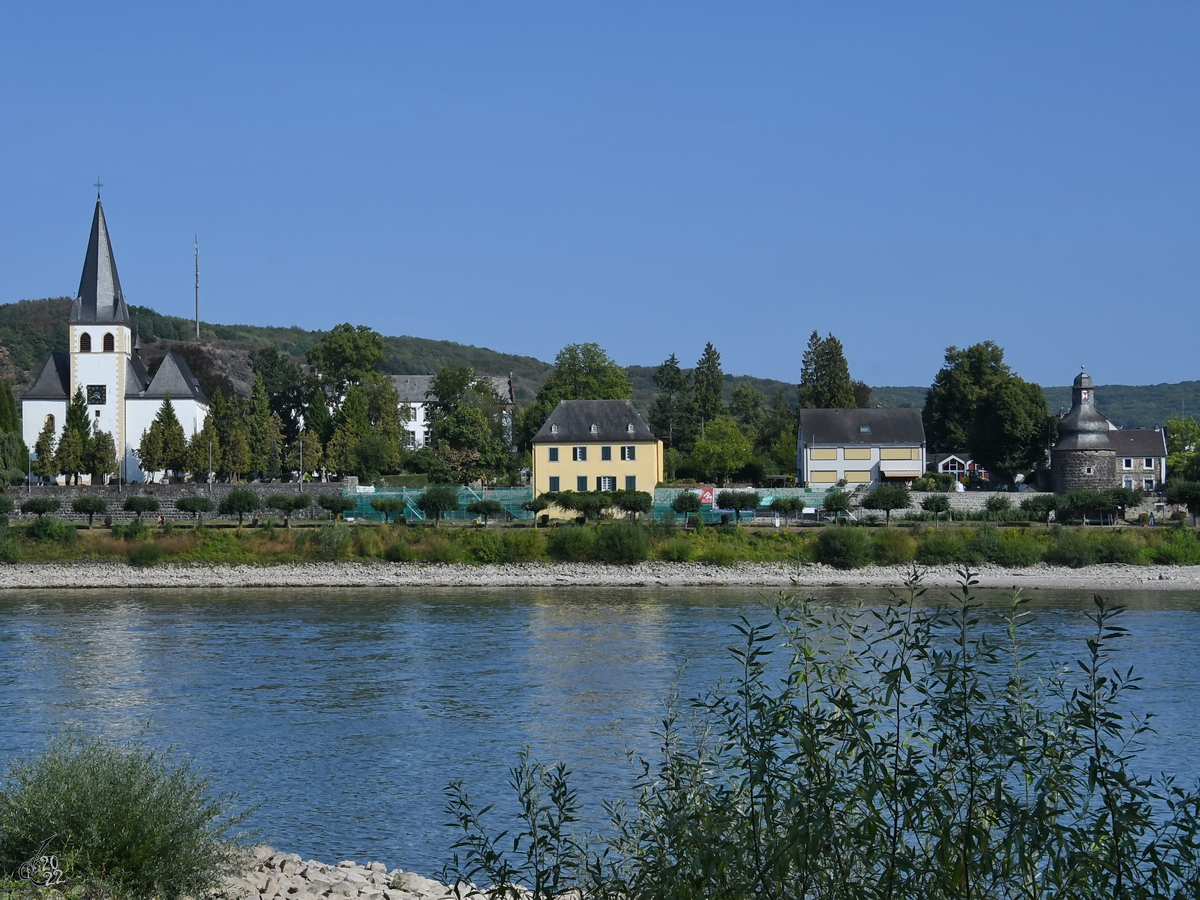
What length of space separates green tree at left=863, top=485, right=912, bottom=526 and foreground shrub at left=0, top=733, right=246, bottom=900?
4672cm

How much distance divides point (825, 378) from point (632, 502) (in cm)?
4663

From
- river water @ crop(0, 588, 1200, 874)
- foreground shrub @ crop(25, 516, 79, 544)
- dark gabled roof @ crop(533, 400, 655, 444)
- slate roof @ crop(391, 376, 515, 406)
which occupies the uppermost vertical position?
slate roof @ crop(391, 376, 515, 406)

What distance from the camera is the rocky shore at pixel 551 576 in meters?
46.5

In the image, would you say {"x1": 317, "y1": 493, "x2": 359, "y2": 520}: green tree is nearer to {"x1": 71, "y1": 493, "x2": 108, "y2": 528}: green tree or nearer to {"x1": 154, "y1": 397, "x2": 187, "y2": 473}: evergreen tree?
{"x1": 71, "y1": 493, "x2": 108, "y2": 528}: green tree

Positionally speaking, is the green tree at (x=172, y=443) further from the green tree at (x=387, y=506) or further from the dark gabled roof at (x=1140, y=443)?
the dark gabled roof at (x=1140, y=443)

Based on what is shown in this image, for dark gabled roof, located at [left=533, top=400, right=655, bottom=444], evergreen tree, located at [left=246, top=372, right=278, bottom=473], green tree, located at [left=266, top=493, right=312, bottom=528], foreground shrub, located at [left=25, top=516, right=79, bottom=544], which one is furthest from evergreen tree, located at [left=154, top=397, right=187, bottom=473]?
dark gabled roof, located at [left=533, top=400, right=655, bottom=444]

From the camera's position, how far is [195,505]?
5669cm

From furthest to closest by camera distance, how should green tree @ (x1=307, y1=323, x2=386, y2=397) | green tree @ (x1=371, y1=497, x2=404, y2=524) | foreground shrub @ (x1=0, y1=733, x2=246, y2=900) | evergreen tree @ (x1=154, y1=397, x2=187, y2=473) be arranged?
green tree @ (x1=307, y1=323, x2=386, y2=397), evergreen tree @ (x1=154, y1=397, x2=187, y2=473), green tree @ (x1=371, y1=497, x2=404, y2=524), foreground shrub @ (x1=0, y1=733, x2=246, y2=900)

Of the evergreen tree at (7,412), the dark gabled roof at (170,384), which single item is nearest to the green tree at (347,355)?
the dark gabled roof at (170,384)

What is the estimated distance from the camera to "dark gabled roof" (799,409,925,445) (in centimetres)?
7488

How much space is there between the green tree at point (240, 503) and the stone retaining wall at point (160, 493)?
4.05ft

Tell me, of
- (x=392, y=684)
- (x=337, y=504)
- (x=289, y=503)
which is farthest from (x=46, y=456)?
(x=392, y=684)

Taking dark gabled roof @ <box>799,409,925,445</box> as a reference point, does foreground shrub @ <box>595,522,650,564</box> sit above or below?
below

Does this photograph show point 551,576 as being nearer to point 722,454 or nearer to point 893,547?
point 893,547
